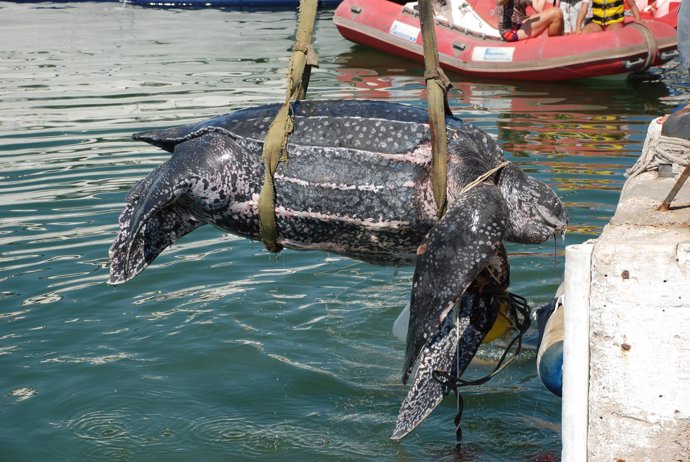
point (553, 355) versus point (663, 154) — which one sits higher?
point (663, 154)

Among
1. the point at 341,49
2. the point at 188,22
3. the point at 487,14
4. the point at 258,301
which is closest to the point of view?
the point at 258,301

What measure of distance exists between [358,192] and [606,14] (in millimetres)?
11496

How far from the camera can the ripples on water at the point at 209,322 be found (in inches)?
186

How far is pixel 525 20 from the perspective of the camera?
14711mm

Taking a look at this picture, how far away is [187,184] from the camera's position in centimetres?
375

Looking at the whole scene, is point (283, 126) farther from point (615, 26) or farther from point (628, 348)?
point (615, 26)

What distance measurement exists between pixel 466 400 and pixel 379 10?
12.3 m

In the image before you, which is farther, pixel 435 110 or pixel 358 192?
pixel 358 192

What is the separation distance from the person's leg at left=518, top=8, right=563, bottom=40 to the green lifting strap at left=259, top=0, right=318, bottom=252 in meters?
11.5

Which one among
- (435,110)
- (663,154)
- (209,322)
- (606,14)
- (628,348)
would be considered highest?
(435,110)

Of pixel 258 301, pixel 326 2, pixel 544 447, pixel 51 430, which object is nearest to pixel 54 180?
pixel 258 301

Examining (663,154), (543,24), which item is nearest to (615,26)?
(543,24)

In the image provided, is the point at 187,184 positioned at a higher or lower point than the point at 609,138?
higher

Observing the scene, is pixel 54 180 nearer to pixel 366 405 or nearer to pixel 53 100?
pixel 53 100
